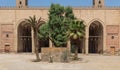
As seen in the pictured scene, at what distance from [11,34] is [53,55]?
53.3ft

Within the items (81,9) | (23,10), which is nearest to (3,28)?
(23,10)

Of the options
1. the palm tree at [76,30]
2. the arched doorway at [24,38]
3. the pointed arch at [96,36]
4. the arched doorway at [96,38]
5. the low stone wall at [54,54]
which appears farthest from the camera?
the arched doorway at [24,38]

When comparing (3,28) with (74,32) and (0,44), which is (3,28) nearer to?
(0,44)

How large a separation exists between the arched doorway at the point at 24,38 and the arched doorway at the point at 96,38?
472 inches

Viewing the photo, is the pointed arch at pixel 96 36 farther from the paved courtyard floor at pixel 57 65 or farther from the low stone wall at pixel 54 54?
the paved courtyard floor at pixel 57 65

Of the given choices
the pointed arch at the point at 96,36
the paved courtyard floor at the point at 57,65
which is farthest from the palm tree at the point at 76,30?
the pointed arch at the point at 96,36

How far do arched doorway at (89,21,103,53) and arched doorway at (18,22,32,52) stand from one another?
39.3ft

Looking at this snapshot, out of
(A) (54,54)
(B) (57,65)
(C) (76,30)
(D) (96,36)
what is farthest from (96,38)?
(B) (57,65)

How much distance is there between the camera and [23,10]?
48.5m

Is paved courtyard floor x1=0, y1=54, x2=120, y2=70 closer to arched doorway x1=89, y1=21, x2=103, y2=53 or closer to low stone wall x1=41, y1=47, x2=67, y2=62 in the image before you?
low stone wall x1=41, y1=47, x2=67, y2=62

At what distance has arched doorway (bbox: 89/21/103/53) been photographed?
49994 mm

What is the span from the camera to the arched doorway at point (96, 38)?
164 feet

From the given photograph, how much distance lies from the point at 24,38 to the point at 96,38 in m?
13.4

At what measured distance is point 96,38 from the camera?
5388cm
